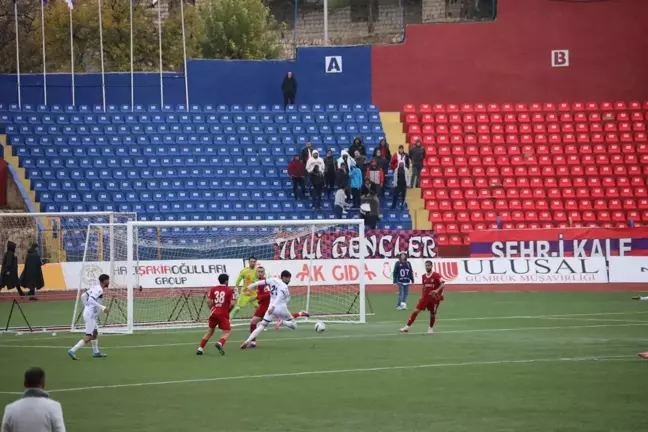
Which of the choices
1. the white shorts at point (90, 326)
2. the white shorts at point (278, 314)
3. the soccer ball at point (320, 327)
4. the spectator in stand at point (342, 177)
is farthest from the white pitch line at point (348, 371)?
the spectator in stand at point (342, 177)

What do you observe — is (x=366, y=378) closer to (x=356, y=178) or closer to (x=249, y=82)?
(x=356, y=178)

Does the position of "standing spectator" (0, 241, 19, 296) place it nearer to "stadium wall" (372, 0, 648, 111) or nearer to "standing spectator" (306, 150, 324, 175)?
"standing spectator" (306, 150, 324, 175)

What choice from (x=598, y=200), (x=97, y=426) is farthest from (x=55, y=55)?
(x=97, y=426)

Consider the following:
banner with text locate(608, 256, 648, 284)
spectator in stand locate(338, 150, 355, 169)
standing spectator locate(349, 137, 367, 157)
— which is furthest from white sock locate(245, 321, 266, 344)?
standing spectator locate(349, 137, 367, 157)

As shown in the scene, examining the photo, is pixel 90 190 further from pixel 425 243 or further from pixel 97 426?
pixel 97 426

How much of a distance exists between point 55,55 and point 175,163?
24.0 meters

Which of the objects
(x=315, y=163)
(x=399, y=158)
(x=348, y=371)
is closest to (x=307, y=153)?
(x=315, y=163)

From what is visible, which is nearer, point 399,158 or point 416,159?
point 399,158

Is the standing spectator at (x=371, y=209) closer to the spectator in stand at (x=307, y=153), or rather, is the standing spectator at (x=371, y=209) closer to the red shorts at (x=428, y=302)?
the spectator in stand at (x=307, y=153)

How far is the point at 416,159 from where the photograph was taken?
50.1 metres

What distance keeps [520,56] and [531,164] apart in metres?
6.46

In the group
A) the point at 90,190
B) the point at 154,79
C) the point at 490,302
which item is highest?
the point at 154,79

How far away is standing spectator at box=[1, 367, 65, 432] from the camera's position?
409 inches

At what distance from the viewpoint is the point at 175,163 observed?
166 ft
